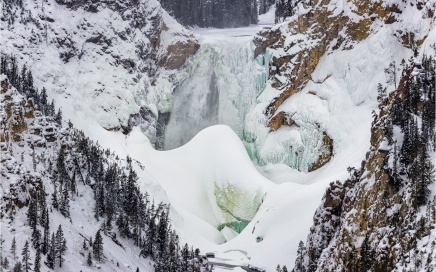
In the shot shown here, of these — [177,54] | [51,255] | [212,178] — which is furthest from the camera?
[177,54]

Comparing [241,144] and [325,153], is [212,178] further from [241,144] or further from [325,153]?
[325,153]

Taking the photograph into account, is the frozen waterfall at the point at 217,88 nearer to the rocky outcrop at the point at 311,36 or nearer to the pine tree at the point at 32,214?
the rocky outcrop at the point at 311,36

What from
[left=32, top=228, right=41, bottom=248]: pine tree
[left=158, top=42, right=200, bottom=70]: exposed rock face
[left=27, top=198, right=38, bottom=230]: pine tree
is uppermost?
[left=158, top=42, right=200, bottom=70]: exposed rock face

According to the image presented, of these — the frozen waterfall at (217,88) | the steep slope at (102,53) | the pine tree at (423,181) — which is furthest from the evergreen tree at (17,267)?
the frozen waterfall at (217,88)

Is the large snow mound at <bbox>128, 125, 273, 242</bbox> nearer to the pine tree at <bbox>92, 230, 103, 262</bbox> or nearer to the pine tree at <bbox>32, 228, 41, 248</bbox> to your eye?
the pine tree at <bbox>92, 230, 103, 262</bbox>

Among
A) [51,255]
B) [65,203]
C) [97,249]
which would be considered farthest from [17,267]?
[65,203]

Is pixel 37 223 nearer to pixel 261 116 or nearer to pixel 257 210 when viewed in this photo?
pixel 257 210

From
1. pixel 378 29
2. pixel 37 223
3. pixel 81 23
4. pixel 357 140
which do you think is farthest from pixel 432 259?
pixel 81 23

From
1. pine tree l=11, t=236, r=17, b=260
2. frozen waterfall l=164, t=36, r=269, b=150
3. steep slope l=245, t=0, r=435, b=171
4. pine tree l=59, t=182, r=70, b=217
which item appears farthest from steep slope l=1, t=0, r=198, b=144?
pine tree l=11, t=236, r=17, b=260
